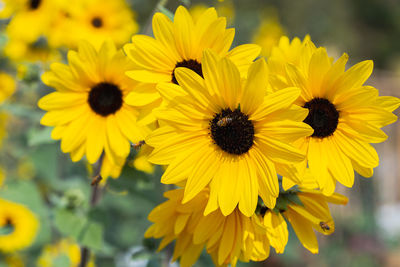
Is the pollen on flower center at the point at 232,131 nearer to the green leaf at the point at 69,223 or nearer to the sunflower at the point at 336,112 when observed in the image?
the sunflower at the point at 336,112

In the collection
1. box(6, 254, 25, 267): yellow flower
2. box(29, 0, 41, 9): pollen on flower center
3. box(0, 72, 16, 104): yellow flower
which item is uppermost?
box(29, 0, 41, 9): pollen on flower center

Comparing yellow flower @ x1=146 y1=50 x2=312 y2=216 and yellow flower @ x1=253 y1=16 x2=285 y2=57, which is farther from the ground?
yellow flower @ x1=253 y1=16 x2=285 y2=57

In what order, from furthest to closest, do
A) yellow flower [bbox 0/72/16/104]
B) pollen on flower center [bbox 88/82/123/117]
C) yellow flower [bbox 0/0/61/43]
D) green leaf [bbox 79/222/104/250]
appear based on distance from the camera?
yellow flower [bbox 0/72/16/104]
yellow flower [bbox 0/0/61/43]
green leaf [bbox 79/222/104/250]
pollen on flower center [bbox 88/82/123/117]

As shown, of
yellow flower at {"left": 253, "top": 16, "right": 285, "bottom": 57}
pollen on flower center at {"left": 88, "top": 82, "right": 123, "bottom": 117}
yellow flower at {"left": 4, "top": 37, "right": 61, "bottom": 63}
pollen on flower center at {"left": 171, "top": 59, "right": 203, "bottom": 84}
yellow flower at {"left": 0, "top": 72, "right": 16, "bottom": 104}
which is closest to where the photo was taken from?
pollen on flower center at {"left": 171, "top": 59, "right": 203, "bottom": 84}

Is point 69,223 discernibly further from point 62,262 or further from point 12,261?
point 12,261

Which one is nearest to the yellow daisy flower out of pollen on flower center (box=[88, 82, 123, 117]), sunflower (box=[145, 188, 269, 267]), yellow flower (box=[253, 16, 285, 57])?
sunflower (box=[145, 188, 269, 267])

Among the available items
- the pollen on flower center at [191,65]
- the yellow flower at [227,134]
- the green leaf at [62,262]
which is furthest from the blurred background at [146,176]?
the yellow flower at [227,134]

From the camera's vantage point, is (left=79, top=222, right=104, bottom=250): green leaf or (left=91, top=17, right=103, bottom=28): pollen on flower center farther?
(left=91, top=17, right=103, bottom=28): pollen on flower center

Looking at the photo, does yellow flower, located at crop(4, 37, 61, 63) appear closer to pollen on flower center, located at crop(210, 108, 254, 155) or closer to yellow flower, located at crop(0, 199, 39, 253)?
Answer: yellow flower, located at crop(0, 199, 39, 253)
